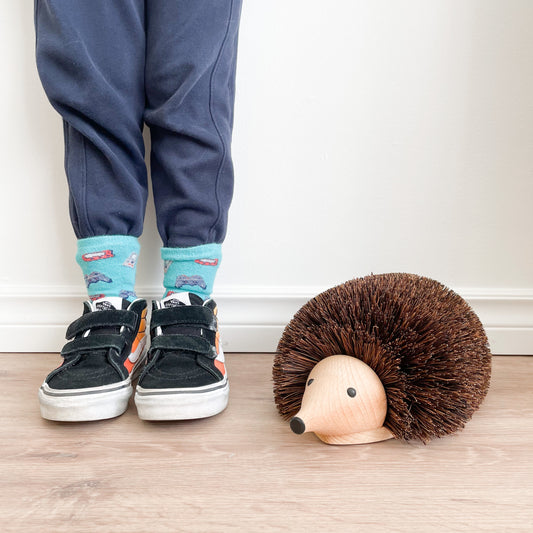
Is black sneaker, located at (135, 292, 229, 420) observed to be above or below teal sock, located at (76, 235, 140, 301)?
below

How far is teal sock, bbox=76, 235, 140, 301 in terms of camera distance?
0.71 m

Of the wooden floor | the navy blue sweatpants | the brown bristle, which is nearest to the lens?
the wooden floor

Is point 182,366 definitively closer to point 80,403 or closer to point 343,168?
point 80,403

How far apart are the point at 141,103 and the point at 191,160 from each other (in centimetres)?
13

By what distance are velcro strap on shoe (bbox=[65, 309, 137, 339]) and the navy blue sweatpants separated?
119 millimetres

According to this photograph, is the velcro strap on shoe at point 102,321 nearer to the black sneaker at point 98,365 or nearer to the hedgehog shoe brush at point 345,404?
the black sneaker at point 98,365

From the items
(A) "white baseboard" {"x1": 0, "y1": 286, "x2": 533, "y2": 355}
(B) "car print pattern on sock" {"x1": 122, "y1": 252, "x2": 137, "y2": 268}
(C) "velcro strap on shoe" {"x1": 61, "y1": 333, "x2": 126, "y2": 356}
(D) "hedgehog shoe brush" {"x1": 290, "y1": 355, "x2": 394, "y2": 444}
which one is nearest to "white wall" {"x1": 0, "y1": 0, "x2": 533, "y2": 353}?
(A) "white baseboard" {"x1": 0, "y1": 286, "x2": 533, "y2": 355}

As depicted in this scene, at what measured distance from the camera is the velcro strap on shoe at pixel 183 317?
0.67 metres

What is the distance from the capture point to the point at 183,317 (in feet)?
2.21

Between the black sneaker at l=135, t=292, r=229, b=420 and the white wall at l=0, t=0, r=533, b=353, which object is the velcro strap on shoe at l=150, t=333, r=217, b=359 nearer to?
the black sneaker at l=135, t=292, r=229, b=420

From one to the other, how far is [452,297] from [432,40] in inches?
17.6

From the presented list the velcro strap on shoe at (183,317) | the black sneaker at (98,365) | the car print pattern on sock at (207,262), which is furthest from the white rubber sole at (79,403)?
the car print pattern on sock at (207,262)

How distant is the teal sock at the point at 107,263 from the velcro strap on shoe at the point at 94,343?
3.6 inches

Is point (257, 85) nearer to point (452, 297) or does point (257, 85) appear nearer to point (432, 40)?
point (432, 40)
